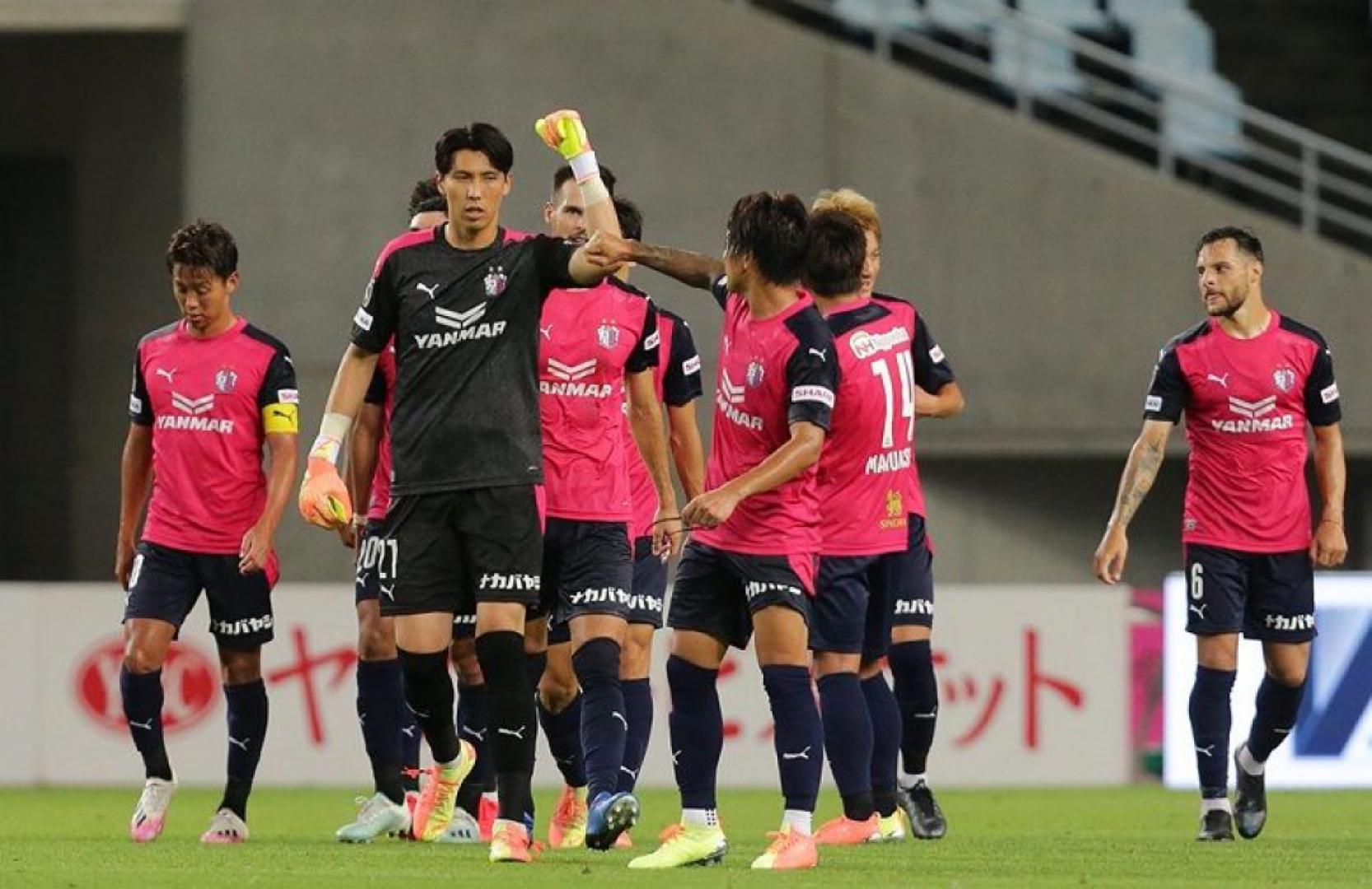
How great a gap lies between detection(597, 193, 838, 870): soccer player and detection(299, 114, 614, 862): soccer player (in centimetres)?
39

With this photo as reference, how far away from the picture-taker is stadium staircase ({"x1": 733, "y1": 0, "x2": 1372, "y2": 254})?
1839cm

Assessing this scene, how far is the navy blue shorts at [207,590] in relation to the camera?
9805 millimetres

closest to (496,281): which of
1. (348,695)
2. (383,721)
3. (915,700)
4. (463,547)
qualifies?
(463,547)

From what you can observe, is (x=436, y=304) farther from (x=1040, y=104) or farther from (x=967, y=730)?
(x=1040, y=104)

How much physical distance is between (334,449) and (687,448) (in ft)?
6.12

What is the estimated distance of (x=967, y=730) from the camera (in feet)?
49.1

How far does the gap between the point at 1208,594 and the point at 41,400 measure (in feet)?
39.7

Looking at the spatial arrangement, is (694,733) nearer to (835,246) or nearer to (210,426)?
(835,246)

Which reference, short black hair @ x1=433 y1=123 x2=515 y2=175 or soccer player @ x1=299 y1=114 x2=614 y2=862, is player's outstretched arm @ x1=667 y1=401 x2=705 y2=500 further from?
short black hair @ x1=433 y1=123 x2=515 y2=175

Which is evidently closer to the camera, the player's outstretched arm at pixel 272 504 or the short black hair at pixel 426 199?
the player's outstretched arm at pixel 272 504

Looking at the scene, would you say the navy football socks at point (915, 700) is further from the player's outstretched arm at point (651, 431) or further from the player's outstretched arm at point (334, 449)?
the player's outstretched arm at point (334, 449)

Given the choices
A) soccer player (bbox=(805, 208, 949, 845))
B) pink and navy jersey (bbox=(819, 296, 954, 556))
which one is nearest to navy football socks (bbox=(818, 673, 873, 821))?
soccer player (bbox=(805, 208, 949, 845))

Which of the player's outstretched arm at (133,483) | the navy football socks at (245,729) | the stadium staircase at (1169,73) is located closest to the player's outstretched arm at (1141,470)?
the navy football socks at (245,729)

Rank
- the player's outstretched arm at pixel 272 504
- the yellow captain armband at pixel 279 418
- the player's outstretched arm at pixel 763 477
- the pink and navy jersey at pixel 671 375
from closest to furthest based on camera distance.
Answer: the player's outstretched arm at pixel 763 477, the player's outstretched arm at pixel 272 504, the yellow captain armband at pixel 279 418, the pink and navy jersey at pixel 671 375
